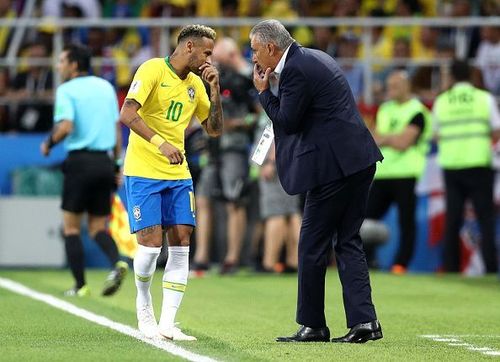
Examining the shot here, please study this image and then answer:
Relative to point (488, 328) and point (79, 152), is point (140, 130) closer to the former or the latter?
point (488, 328)

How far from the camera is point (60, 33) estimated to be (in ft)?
60.5

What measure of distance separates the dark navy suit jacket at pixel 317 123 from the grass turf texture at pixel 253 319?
1.10 meters

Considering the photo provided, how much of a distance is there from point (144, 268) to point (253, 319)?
2030 millimetres

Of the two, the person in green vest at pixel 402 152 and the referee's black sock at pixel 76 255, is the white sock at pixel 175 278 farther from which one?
the person in green vest at pixel 402 152

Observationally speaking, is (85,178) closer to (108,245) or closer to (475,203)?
(108,245)

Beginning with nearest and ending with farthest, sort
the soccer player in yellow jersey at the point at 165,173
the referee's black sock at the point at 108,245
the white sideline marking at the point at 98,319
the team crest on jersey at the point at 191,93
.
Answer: the white sideline marking at the point at 98,319 < the soccer player in yellow jersey at the point at 165,173 < the team crest on jersey at the point at 191,93 < the referee's black sock at the point at 108,245

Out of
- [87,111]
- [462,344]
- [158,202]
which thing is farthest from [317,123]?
[87,111]

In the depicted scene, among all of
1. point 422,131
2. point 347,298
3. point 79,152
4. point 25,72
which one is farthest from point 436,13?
point 347,298

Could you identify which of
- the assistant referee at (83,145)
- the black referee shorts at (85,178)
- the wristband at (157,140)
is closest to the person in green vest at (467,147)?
the assistant referee at (83,145)

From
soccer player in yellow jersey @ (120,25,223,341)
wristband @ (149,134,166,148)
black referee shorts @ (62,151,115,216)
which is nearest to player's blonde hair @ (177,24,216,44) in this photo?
soccer player in yellow jersey @ (120,25,223,341)

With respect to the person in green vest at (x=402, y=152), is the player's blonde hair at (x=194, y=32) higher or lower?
higher

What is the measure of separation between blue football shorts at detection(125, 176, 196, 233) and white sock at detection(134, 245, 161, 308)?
0.16 m

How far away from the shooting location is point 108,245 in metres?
13.2

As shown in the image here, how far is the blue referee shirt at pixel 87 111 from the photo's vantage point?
42.1ft
